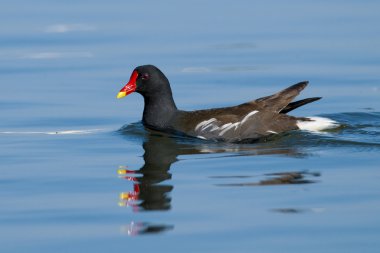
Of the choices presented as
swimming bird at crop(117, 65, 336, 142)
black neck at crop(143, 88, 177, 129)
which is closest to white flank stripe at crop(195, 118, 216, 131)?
swimming bird at crop(117, 65, 336, 142)

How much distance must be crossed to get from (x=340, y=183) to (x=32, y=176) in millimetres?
2755

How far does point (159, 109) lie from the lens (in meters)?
11.7

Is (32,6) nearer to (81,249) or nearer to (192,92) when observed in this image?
(192,92)

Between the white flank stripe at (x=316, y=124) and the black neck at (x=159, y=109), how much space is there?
148 cm

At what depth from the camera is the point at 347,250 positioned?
6891mm

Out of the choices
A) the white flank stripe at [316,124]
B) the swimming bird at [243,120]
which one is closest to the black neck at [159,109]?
the swimming bird at [243,120]

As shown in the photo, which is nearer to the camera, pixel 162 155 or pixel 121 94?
pixel 162 155

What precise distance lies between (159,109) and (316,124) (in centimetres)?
182

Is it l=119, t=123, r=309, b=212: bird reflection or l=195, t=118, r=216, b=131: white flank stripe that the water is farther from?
l=195, t=118, r=216, b=131: white flank stripe

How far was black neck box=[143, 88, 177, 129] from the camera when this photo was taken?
38.1 ft

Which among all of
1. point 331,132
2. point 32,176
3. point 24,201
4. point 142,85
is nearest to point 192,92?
point 142,85

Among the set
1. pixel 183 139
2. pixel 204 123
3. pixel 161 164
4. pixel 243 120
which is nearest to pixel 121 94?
pixel 183 139

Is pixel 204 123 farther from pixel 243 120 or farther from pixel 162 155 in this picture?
pixel 162 155

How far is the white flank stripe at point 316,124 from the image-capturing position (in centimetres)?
1105
